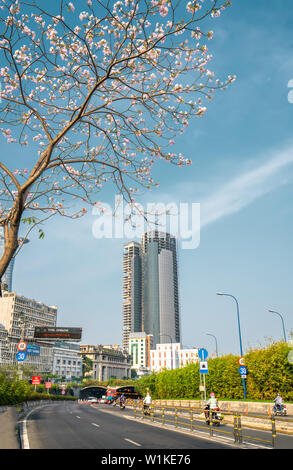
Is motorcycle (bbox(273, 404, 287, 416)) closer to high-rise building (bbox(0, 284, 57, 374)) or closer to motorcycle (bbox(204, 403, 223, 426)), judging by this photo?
motorcycle (bbox(204, 403, 223, 426))

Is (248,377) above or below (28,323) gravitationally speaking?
below

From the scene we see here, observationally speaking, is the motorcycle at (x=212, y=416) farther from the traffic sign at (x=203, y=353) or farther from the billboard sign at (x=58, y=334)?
the billboard sign at (x=58, y=334)

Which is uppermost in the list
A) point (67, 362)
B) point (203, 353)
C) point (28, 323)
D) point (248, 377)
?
point (28, 323)

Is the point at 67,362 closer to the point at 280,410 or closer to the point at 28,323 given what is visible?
the point at 28,323

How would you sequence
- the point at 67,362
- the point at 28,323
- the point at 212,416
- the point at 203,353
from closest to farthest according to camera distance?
1. the point at 212,416
2. the point at 203,353
3. the point at 28,323
4. the point at 67,362

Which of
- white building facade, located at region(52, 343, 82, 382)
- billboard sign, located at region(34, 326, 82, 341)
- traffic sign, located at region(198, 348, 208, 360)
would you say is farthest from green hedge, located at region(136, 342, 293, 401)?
white building facade, located at region(52, 343, 82, 382)

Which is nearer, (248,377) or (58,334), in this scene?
(248,377)

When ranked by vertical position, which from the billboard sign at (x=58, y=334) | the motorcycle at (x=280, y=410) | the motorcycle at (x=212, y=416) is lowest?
the motorcycle at (x=280, y=410)

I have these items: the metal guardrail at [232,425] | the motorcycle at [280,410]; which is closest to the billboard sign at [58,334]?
the metal guardrail at [232,425]

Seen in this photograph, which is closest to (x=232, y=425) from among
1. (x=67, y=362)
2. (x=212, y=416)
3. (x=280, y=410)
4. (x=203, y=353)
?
(x=280, y=410)
